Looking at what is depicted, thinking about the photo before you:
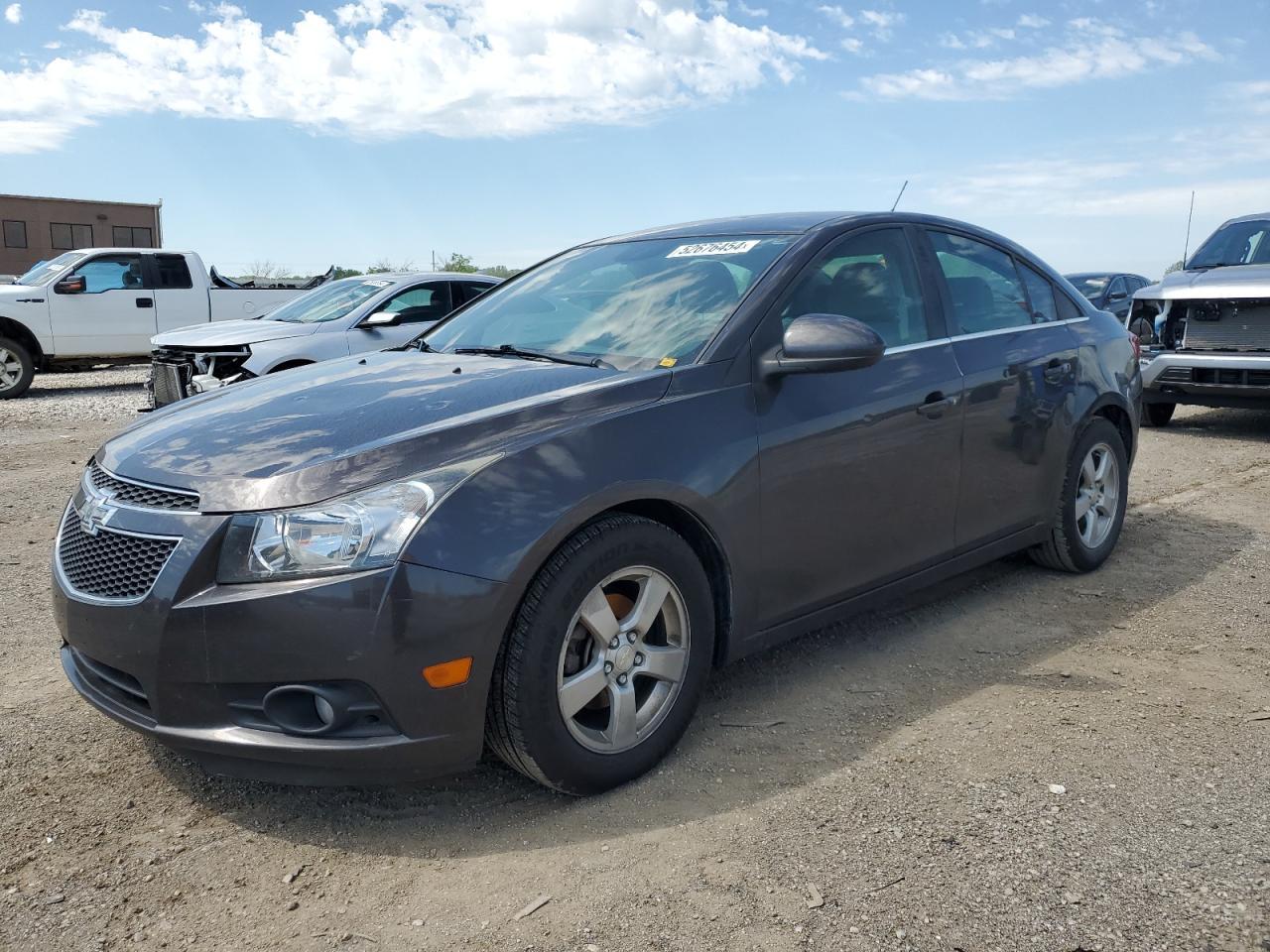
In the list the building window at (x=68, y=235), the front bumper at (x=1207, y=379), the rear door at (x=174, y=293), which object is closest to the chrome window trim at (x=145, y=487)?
the front bumper at (x=1207, y=379)

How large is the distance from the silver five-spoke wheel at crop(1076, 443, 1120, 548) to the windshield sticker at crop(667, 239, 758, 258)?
2115 mm

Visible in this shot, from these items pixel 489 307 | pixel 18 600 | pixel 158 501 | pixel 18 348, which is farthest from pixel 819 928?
pixel 18 348

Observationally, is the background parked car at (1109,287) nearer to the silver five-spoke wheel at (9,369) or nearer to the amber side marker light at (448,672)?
the silver five-spoke wheel at (9,369)

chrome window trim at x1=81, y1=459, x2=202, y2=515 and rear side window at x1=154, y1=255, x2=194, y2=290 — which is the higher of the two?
rear side window at x1=154, y1=255, x2=194, y2=290

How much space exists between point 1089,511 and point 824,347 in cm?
247

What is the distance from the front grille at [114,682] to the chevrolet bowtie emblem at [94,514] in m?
0.35

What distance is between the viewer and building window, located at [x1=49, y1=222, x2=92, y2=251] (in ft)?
166

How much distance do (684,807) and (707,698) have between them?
0.78m

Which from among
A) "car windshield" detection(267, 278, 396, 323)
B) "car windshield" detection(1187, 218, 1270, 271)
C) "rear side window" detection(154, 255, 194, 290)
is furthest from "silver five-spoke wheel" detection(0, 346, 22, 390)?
"car windshield" detection(1187, 218, 1270, 271)

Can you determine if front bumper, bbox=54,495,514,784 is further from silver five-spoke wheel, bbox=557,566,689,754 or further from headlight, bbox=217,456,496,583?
silver five-spoke wheel, bbox=557,566,689,754

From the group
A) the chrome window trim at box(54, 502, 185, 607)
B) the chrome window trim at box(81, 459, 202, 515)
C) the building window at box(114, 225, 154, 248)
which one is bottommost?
the chrome window trim at box(54, 502, 185, 607)

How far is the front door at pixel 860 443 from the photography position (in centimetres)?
344

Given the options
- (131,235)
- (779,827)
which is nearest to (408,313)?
(779,827)

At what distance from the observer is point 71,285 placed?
14.0 meters
